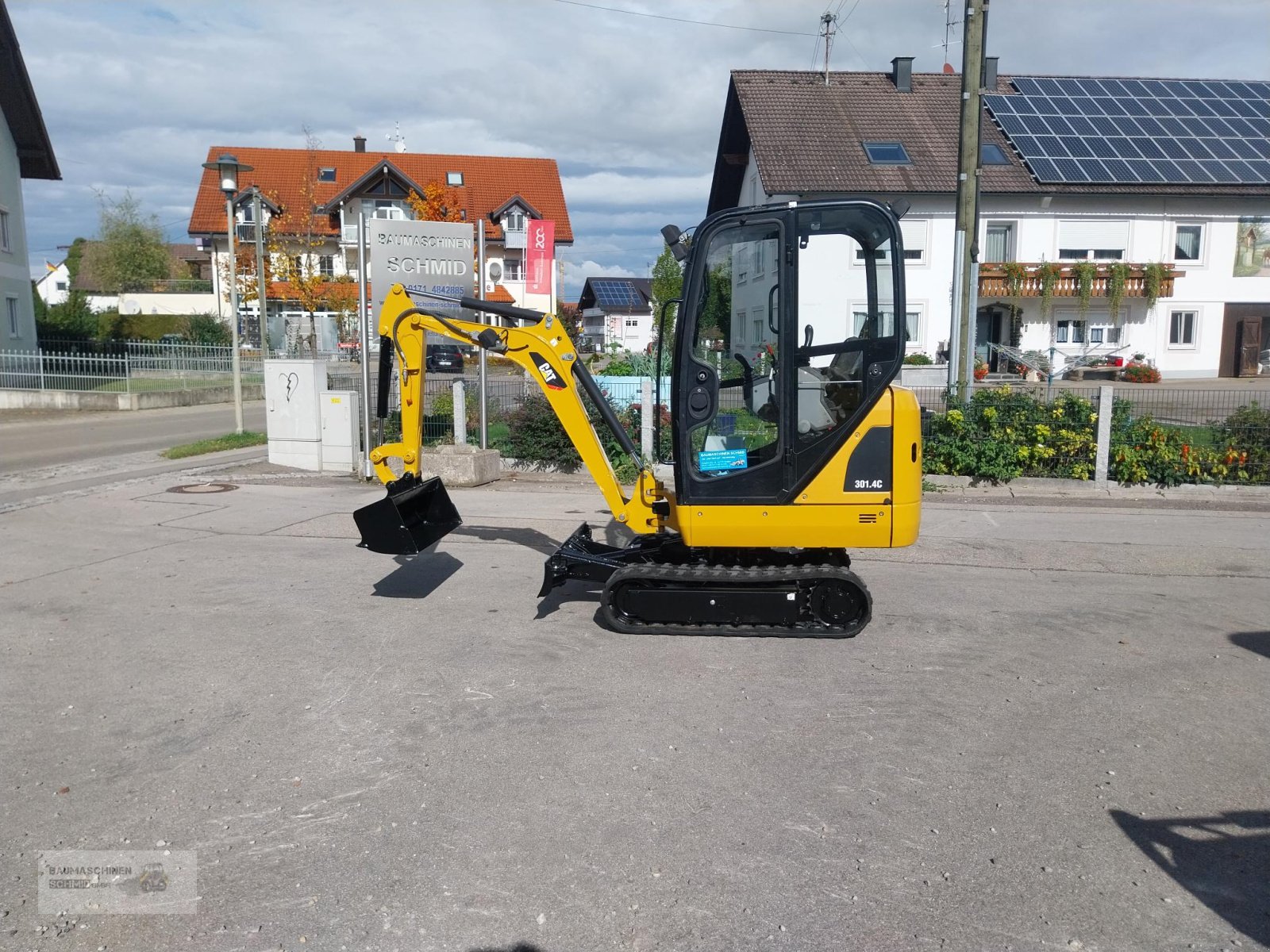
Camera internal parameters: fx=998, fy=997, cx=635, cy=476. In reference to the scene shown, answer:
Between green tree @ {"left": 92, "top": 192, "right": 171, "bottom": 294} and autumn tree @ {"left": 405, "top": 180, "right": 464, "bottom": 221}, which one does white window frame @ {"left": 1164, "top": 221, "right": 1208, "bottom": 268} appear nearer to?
autumn tree @ {"left": 405, "top": 180, "right": 464, "bottom": 221}

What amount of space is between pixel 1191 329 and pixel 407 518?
34.3 metres

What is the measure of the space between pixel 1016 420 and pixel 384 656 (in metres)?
9.18

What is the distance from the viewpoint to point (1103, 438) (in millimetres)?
12219

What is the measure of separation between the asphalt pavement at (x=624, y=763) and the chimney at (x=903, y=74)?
3018 centimetres

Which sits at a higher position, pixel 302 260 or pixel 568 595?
pixel 302 260

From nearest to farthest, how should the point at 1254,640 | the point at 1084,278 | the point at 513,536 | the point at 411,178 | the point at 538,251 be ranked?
the point at 1254,640
the point at 513,536
the point at 538,251
the point at 1084,278
the point at 411,178

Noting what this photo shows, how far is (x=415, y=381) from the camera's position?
7488mm

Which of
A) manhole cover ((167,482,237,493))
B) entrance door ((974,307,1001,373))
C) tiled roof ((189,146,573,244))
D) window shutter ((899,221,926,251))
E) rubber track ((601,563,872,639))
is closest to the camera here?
rubber track ((601,563,872,639))

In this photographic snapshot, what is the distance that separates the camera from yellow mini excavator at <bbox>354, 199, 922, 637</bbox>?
20.6 feet

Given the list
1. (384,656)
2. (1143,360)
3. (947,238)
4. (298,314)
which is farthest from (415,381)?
(298,314)

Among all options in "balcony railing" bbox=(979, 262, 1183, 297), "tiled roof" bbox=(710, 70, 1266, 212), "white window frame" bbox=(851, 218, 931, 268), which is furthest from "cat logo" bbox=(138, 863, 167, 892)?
"balcony railing" bbox=(979, 262, 1183, 297)

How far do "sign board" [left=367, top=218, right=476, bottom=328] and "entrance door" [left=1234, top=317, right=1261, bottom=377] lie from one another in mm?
29996

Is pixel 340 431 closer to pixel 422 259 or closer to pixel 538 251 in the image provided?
pixel 422 259

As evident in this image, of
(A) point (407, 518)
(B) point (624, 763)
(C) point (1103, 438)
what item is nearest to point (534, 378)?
(A) point (407, 518)
